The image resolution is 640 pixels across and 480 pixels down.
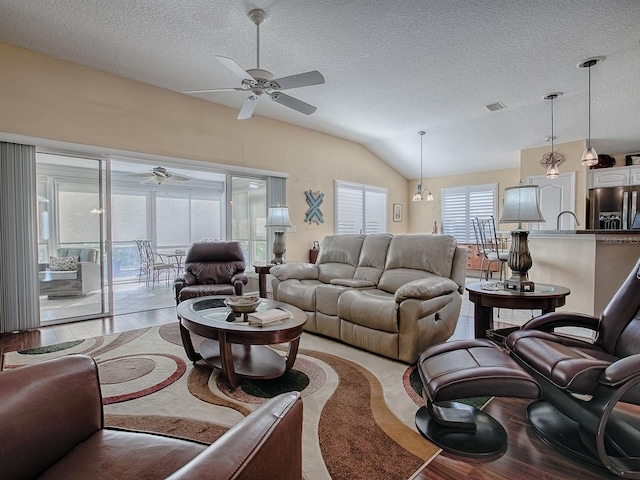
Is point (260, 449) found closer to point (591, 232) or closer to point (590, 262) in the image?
point (591, 232)

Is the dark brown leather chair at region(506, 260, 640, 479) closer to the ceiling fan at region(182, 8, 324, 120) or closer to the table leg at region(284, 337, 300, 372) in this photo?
the table leg at region(284, 337, 300, 372)

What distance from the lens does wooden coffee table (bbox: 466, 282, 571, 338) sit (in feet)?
8.46

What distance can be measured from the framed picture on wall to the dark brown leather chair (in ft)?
21.0

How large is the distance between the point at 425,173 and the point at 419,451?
7549 mm

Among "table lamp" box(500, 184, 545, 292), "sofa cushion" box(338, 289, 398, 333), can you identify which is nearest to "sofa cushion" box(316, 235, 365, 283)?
"sofa cushion" box(338, 289, 398, 333)

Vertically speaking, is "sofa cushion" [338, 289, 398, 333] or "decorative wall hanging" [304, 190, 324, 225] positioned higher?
"decorative wall hanging" [304, 190, 324, 225]

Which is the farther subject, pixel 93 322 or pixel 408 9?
pixel 93 322

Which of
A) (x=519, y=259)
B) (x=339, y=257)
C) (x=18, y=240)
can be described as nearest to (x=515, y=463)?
(x=519, y=259)

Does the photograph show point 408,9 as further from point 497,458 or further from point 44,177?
point 44,177

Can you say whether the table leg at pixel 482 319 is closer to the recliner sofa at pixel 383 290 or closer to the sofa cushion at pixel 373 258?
the recliner sofa at pixel 383 290

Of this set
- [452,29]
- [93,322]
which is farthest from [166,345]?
[452,29]

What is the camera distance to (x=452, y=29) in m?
3.25

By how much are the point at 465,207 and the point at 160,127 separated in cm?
670

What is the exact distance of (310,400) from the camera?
221 centimetres
